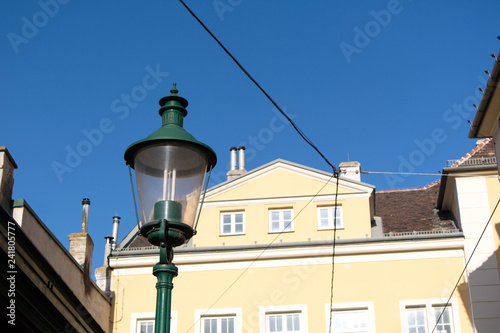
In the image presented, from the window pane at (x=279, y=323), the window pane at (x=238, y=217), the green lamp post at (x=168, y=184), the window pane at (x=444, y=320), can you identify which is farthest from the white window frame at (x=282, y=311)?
the green lamp post at (x=168, y=184)

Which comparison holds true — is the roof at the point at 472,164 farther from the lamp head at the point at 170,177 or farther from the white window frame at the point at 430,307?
the lamp head at the point at 170,177

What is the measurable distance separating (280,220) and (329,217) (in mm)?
1268

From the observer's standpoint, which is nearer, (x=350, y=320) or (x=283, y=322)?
(x=350, y=320)

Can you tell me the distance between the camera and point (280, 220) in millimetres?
18188

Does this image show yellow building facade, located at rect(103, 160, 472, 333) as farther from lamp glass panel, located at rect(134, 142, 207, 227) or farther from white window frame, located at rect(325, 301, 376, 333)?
lamp glass panel, located at rect(134, 142, 207, 227)

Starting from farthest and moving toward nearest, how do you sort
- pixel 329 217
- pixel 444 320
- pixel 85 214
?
pixel 329 217 → pixel 85 214 → pixel 444 320

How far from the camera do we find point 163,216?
646 cm

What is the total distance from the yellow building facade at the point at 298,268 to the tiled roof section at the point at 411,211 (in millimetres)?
115

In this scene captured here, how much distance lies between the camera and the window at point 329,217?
1791 cm

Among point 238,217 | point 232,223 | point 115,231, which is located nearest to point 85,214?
point 115,231

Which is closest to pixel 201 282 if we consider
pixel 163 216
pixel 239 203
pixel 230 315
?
pixel 230 315

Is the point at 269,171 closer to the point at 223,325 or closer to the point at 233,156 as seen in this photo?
the point at 223,325

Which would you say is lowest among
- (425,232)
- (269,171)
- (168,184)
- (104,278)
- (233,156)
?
(168,184)

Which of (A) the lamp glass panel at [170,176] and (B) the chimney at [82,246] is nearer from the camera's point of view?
(A) the lamp glass panel at [170,176]
